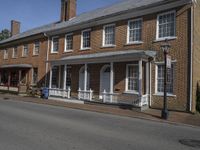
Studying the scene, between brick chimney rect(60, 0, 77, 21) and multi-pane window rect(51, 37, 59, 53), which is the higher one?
brick chimney rect(60, 0, 77, 21)

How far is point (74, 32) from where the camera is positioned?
23.5 m

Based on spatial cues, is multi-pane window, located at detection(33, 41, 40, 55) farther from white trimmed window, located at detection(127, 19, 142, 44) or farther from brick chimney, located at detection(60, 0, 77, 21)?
white trimmed window, located at detection(127, 19, 142, 44)

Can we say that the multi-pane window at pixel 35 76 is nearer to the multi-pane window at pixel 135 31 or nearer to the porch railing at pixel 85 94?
the porch railing at pixel 85 94

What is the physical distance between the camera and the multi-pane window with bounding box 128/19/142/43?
59.9 ft

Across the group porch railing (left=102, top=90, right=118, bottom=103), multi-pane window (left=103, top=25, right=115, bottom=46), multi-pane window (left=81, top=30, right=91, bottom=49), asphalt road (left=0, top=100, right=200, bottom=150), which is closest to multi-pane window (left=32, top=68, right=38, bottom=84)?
multi-pane window (left=81, top=30, right=91, bottom=49)

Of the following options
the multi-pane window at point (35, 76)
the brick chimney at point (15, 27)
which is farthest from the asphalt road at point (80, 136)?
the brick chimney at point (15, 27)

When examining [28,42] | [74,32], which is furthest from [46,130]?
[28,42]

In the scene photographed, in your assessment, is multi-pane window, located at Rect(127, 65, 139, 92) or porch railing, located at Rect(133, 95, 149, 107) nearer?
porch railing, located at Rect(133, 95, 149, 107)

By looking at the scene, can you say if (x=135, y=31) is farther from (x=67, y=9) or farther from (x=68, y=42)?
(x=67, y=9)

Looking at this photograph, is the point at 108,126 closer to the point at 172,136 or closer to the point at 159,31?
the point at 172,136

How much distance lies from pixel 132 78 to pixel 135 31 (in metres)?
3.37

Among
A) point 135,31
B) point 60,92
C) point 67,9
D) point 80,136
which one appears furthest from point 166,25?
point 67,9

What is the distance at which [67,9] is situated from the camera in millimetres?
29344

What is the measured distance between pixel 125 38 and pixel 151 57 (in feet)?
9.51
